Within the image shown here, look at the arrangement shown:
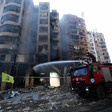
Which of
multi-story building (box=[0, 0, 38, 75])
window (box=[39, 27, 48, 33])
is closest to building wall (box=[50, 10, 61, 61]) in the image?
window (box=[39, 27, 48, 33])

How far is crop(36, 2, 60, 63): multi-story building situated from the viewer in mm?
17750

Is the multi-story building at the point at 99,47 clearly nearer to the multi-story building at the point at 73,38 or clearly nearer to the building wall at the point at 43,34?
the multi-story building at the point at 73,38

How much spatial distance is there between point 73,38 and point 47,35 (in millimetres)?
→ 12886

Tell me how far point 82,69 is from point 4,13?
21.8 m

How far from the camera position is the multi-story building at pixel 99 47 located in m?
36.3

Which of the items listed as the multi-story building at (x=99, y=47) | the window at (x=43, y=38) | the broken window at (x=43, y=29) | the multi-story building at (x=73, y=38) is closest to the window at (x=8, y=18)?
the broken window at (x=43, y=29)

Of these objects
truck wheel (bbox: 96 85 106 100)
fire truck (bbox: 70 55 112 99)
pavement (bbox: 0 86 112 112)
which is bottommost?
pavement (bbox: 0 86 112 112)

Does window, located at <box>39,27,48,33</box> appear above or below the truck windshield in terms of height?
above

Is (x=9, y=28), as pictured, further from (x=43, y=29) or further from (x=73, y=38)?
(x=73, y=38)

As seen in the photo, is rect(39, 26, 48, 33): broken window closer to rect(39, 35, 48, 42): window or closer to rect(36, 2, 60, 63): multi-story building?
rect(36, 2, 60, 63): multi-story building

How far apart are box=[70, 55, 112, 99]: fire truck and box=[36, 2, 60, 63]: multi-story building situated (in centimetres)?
1221

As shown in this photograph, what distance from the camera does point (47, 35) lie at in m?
19.7

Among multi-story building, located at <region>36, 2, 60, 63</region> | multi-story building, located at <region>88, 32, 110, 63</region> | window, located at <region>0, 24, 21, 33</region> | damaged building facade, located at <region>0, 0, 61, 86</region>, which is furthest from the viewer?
multi-story building, located at <region>88, 32, 110, 63</region>

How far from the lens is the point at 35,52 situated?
17891 mm
